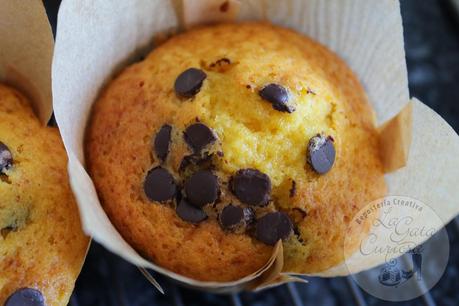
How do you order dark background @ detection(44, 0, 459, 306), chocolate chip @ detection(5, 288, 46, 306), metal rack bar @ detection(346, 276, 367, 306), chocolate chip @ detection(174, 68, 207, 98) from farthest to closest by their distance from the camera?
dark background @ detection(44, 0, 459, 306)
metal rack bar @ detection(346, 276, 367, 306)
chocolate chip @ detection(174, 68, 207, 98)
chocolate chip @ detection(5, 288, 46, 306)

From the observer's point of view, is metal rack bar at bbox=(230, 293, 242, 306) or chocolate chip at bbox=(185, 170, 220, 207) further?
metal rack bar at bbox=(230, 293, 242, 306)

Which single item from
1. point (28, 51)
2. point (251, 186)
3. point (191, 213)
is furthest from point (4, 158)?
point (251, 186)

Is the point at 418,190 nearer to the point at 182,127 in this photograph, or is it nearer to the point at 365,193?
the point at 365,193

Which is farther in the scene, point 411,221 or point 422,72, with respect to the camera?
point 422,72

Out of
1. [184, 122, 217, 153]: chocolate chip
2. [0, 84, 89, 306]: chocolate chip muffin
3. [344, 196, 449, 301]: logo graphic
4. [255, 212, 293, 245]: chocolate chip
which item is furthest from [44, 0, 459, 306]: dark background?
[184, 122, 217, 153]: chocolate chip

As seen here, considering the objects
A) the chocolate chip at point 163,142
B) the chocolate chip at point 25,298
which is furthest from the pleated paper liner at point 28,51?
the chocolate chip at point 25,298

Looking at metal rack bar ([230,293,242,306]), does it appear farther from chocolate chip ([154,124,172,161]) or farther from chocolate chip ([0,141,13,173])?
chocolate chip ([0,141,13,173])

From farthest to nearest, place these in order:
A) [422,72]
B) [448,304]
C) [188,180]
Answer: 1. [422,72]
2. [448,304]
3. [188,180]

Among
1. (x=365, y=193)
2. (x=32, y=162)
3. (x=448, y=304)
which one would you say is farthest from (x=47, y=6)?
(x=448, y=304)
